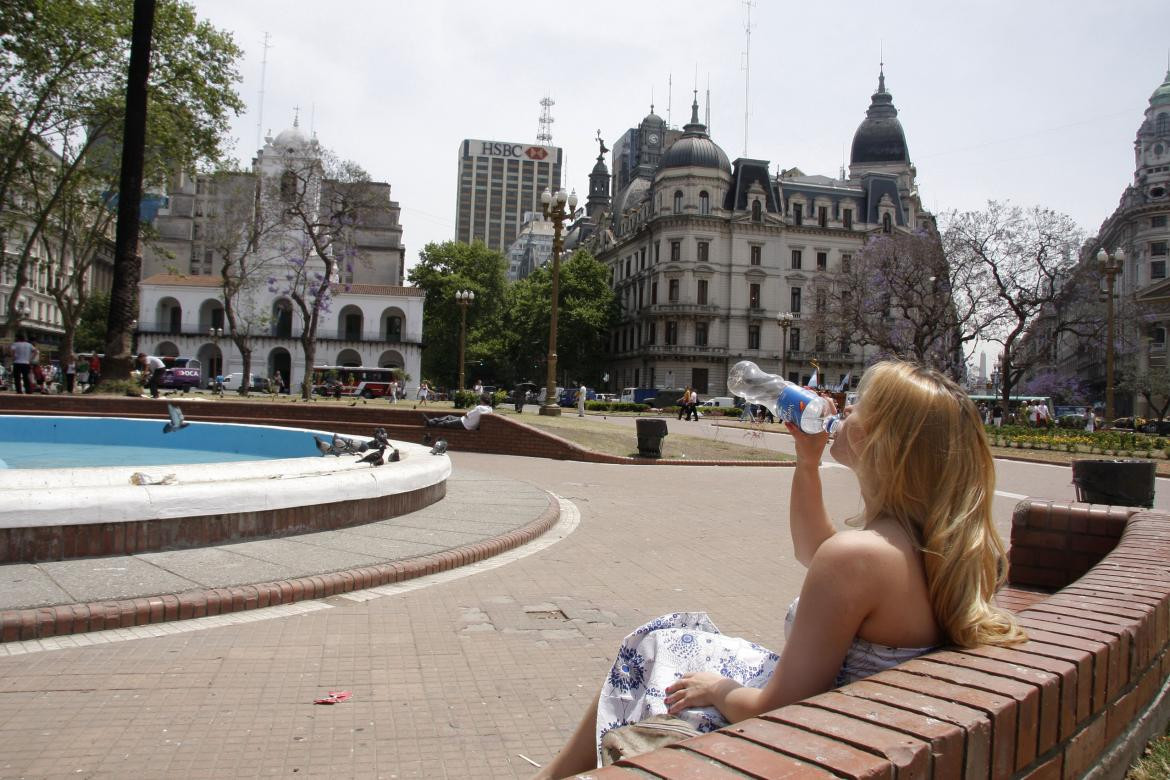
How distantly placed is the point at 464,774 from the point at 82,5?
3057cm

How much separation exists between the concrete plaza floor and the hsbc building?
188970 millimetres

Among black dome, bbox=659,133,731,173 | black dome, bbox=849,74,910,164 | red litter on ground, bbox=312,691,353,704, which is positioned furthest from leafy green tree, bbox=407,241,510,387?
red litter on ground, bbox=312,691,353,704

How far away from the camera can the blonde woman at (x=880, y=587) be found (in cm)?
200

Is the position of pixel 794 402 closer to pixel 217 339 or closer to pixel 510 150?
pixel 217 339

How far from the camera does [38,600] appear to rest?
16.6 feet

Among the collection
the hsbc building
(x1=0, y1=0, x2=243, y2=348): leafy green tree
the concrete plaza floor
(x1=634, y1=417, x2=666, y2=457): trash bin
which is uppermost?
the hsbc building

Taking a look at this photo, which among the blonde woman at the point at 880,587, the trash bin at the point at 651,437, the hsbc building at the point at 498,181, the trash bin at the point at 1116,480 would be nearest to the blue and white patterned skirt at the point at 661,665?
the blonde woman at the point at 880,587

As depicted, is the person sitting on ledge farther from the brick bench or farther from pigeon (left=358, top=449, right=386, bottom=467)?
the brick bench

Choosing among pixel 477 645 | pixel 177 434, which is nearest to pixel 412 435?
pixel 177 434

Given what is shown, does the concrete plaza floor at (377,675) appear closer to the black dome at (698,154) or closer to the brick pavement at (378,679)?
the brick pavement at (378,679)

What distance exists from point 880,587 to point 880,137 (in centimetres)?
8440

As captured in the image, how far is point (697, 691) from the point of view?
223cm

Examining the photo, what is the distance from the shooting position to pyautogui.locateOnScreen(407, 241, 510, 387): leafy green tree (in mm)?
77375

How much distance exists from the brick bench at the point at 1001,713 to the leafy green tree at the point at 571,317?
6780 centimetres
